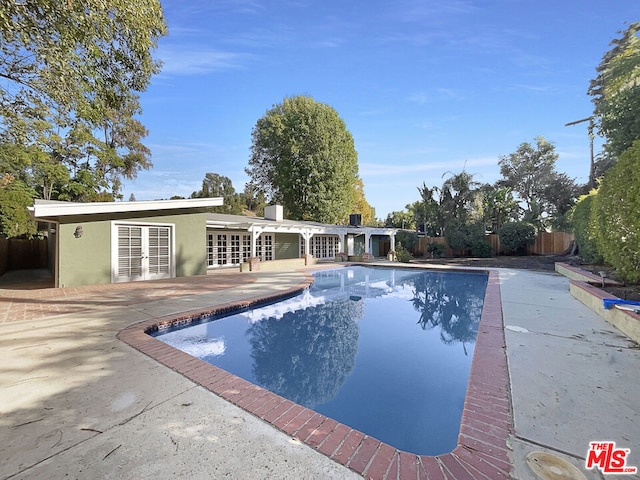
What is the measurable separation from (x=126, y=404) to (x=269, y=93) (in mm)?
28900

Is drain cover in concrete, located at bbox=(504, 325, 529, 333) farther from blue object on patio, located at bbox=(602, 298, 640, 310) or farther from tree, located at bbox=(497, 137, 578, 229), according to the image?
tree, located at bbox=(497, 137, 578, 229)

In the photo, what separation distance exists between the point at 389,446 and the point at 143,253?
11.2 m

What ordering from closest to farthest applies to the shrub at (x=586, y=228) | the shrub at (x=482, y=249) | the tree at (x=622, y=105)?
the shrub at (x=586, y=228)
the tree at (x=622, y=105)
the shrub at (x=482, y=249)

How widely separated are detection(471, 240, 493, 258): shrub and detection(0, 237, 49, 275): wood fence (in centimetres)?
2776

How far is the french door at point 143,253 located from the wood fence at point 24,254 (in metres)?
8.62

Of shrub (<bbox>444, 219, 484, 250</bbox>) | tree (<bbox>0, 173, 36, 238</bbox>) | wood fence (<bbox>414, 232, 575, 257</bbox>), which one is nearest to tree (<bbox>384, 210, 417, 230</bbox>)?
wood fence (<bbox>414, 232, 575, 257</bbox>)

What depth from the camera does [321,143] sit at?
25938 mm

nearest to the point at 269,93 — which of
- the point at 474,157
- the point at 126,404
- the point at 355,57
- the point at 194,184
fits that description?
the point at 355,57

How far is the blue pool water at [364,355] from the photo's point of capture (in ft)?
10.5

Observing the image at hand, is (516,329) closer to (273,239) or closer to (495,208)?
(273,239)

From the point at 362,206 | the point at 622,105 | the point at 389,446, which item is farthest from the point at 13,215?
the point at 362,206

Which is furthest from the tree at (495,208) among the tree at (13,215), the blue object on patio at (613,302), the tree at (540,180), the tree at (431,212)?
the tree at (13,215)

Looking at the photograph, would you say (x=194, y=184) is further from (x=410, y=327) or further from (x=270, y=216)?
(x=410, y=327)

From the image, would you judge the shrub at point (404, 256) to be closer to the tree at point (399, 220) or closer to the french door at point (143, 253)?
the french door at point (143, 253)
